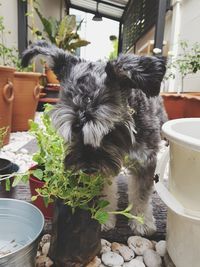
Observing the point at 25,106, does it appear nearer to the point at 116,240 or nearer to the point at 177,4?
the point at 116,240

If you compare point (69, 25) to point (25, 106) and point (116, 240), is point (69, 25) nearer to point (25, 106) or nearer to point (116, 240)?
point (25, 106)

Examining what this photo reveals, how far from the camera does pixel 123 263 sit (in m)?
1.21

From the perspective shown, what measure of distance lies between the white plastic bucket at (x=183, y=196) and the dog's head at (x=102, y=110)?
0.20 meters

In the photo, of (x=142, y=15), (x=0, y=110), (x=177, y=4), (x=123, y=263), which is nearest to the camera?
(x=123, y=263)

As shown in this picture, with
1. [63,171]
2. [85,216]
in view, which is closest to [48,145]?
[63,171]

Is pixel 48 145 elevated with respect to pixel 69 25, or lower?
lower

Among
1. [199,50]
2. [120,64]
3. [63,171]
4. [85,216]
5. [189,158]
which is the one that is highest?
[199,50]

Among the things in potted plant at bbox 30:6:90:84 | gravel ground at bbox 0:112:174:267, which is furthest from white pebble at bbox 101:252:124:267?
potted plant at bbox 30:6:90:84

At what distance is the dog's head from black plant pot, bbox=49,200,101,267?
182 millimetres

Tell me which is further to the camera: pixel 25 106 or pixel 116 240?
pixel 25 106

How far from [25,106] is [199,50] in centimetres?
231

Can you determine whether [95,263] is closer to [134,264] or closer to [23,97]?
[134,264]

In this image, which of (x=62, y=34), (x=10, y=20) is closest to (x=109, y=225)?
(x=10, y=20)

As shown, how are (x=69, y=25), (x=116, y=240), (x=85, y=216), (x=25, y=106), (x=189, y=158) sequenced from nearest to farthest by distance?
1. (x=189, y=158)
2. (x=85, y=216)
3. (x=116, y=240)
4. (x=25, y=106)
5. (x=69, y=25)
